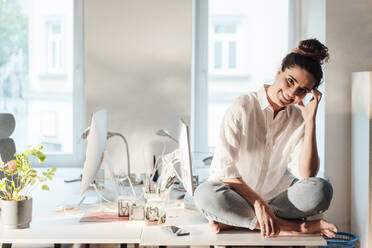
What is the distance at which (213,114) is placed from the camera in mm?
4023

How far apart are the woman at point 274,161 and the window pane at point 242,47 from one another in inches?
64.7

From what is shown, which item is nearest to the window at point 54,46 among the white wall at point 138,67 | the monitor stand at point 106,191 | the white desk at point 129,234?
the white wall at point 138,67

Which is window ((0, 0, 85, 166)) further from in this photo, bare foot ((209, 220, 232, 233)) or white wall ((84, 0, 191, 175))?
bare foot ((209, 220, 232, 233))

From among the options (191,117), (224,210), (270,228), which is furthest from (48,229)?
(191,117)

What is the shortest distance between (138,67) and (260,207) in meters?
1.91

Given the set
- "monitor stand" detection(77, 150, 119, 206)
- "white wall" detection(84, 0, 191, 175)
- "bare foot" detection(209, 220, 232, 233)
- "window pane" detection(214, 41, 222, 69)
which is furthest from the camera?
"window pane" detection(214, 41, 222, 69)

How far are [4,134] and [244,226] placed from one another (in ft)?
5.05

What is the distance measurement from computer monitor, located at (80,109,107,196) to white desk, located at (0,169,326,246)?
0.57ft

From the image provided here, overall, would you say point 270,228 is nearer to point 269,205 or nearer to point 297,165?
point 269,205

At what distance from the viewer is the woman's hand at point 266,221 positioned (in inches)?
78.0

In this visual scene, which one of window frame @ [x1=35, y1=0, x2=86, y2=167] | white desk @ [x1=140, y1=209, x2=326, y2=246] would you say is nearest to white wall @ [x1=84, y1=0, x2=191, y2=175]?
window frame @ [x1=35, y1=0, x2=86, y2=167]

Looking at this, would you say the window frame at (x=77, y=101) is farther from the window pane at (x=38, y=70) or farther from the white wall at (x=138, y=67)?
the white wall at (x=138, y=67)

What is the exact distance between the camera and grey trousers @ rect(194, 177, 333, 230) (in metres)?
2.03

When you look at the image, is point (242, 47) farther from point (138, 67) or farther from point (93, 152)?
point (93, 152)
